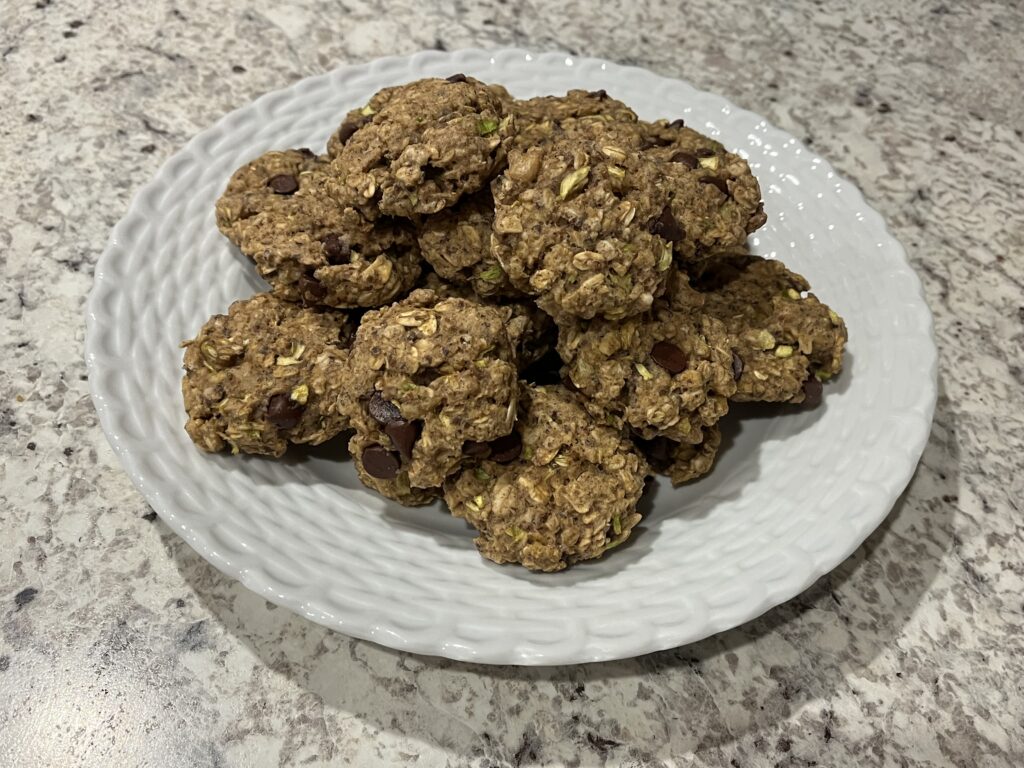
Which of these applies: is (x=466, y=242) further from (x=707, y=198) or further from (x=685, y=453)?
(x=685, y=453)

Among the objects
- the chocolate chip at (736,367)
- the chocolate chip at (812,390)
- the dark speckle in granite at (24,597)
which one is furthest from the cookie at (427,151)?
the dark speckle in granite at (24,597)

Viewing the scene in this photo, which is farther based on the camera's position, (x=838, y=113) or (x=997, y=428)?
(x=838, y=113)

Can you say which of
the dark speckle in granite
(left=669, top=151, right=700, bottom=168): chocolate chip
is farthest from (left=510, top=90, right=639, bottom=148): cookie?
the dark speckle in granite

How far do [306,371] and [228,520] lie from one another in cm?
27

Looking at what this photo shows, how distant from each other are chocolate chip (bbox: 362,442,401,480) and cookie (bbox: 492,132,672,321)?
33 centimetres

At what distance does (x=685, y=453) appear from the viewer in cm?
136

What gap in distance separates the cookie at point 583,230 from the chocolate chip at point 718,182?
0.21 meters

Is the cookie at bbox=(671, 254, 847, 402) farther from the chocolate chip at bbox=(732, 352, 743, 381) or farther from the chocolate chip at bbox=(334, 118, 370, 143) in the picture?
the chocolate chip at bbox=(334, 118, 370, 143)

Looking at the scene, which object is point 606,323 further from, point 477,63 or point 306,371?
point 477,63

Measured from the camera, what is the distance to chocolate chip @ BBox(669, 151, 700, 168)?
1339 mm

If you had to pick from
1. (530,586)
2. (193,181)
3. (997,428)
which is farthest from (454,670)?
(997,428)

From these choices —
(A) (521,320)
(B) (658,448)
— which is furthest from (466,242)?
(B) (658,448)

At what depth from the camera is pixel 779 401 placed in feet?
4.58

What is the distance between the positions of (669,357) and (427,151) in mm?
482
